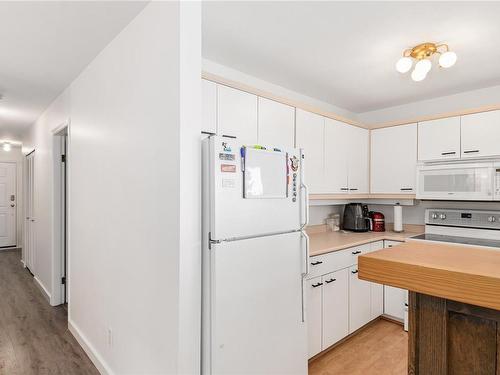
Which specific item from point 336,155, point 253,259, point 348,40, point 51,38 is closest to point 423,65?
point 348,40

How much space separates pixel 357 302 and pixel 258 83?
2296 millimetres

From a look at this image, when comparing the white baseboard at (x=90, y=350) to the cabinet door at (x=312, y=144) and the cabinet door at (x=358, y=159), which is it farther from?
the cabinet door at (x=358, y=159)

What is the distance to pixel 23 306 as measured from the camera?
3770mm

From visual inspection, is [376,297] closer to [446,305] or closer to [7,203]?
[446,305]

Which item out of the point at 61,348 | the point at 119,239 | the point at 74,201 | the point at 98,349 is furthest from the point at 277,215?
the point at 61,348

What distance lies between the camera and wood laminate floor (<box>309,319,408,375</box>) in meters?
2.43

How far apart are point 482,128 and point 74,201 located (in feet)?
12.9

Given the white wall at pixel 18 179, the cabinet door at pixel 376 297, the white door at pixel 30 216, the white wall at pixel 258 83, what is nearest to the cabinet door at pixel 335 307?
the cabinet door at pixel 376 297

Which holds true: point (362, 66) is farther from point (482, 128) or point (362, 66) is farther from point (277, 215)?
point (277, 215)

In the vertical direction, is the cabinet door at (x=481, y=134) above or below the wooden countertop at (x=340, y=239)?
above

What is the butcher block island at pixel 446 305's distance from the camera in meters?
0.65

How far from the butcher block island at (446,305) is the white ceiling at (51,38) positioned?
1.86 metres

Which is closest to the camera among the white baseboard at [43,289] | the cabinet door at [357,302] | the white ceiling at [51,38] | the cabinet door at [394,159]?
the white ceiling at [51,38]

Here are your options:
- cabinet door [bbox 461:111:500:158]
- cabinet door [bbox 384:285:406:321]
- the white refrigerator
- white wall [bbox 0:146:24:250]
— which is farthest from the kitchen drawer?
white wall [bbox 0:146:24:250]
